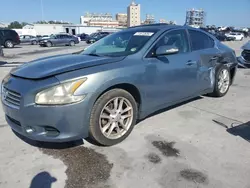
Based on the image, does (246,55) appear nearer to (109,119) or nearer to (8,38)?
(109,119)

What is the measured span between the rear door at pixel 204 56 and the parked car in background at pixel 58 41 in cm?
2635

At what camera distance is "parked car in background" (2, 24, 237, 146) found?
278 centimetres

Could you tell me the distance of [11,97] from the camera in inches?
118

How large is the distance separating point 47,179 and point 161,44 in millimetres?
2508

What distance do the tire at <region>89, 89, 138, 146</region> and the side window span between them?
3.37ft

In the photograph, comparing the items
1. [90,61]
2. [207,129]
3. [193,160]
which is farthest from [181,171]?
[90,61]

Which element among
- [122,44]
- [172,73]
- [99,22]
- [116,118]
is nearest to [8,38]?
[122,44]

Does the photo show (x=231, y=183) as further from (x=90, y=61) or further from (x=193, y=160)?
(x=90, y=61)

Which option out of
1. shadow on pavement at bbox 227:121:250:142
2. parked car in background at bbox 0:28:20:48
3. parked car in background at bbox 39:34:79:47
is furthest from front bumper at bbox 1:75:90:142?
parked car in background at bbox 39:34:79:47

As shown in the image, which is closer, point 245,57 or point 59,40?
point 245,57

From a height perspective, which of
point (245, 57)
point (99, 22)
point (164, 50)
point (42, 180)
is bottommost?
point (42, 180)

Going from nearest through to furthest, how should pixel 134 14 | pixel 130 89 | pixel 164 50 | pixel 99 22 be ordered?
pixel 130 89, pixel 164 50, pixel 99 22, pixel 134 14

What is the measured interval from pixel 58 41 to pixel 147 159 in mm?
28958

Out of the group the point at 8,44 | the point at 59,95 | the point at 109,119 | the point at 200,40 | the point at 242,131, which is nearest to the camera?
the point at 59,95
